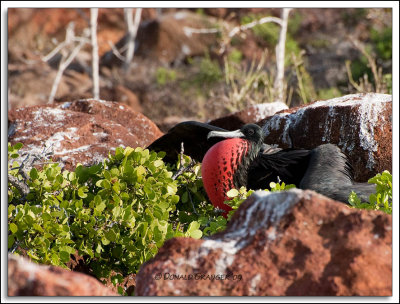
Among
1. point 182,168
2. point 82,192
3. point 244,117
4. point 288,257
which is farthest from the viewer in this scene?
point 244,117

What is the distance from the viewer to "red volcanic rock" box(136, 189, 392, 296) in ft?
5.82

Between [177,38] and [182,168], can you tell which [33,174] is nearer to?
[182,168]

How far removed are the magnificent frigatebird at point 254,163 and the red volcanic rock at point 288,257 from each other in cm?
109

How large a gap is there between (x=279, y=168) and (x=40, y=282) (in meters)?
1.98

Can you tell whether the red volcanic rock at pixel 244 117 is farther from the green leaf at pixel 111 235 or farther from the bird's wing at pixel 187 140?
the green leaf at pixel 111 235

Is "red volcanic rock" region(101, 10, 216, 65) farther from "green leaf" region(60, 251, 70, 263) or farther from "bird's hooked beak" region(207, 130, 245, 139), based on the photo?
"green leaf" region(60, 251, 70, 263)

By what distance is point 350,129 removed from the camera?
357cm

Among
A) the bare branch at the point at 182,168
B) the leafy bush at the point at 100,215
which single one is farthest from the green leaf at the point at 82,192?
the bare branch at the point at 182,168

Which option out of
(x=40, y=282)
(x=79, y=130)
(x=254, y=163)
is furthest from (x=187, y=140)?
(x=40, y=282)

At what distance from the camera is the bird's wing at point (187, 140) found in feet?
11.8

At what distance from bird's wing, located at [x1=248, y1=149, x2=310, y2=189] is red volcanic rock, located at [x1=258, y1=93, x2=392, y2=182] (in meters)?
0.37

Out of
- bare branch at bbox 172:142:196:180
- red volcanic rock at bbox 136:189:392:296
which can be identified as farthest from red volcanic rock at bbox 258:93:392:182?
red volcanic rock at bbox 136:189:392:296

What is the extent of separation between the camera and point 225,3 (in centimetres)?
293

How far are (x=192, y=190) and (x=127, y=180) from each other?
58 centimetres
